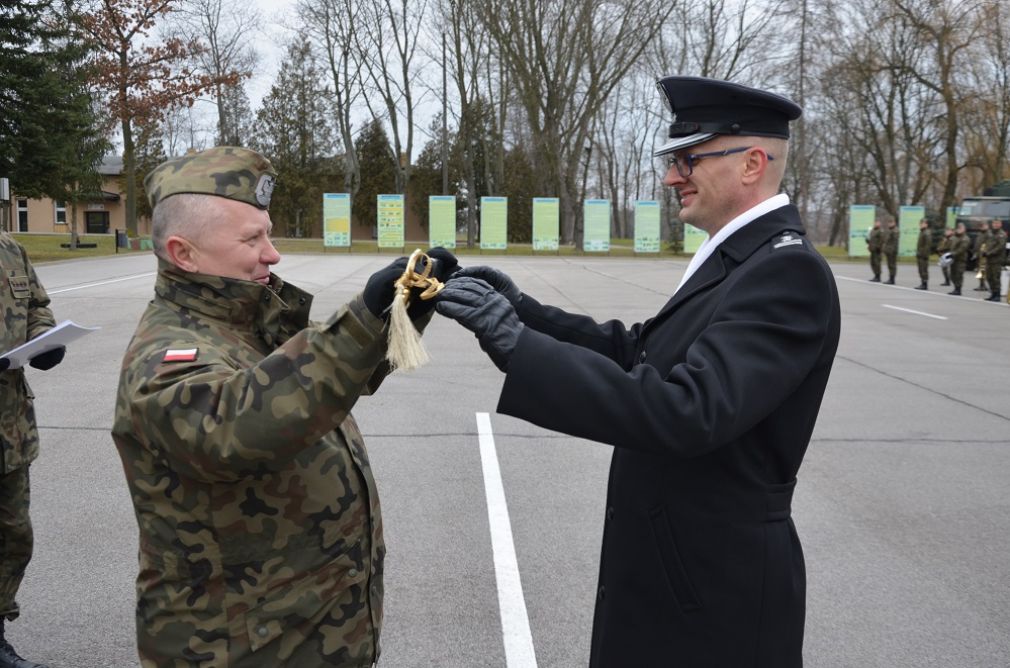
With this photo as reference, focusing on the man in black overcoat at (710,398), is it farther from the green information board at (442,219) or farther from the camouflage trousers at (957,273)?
the green information board at (442,219)

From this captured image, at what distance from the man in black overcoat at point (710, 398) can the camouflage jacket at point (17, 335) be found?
Answer: 236cm

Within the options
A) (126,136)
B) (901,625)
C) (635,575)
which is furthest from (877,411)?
(126,136)

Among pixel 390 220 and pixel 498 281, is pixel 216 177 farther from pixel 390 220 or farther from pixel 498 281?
pixel 390 220

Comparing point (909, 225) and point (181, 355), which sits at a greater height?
point (909, 225)

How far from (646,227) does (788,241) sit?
37.0 m

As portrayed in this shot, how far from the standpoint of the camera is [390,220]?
36.6m

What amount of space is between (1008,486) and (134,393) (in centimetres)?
618

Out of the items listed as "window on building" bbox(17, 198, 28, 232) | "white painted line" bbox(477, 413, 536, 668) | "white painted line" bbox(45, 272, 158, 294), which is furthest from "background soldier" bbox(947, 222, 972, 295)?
"window on building" bbox(17, 198, 28, 232)

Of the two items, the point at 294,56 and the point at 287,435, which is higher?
the point at 294,56

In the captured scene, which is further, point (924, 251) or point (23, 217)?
point (23, 217)

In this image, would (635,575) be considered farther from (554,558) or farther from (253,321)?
(554,558)

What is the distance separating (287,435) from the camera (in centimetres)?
163

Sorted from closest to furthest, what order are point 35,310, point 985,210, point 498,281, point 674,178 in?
1. point 674,178
2. point 498,281
3. point 35,310
4. point 985,210

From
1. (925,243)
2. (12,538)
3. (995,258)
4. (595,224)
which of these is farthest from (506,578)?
(595,224)
